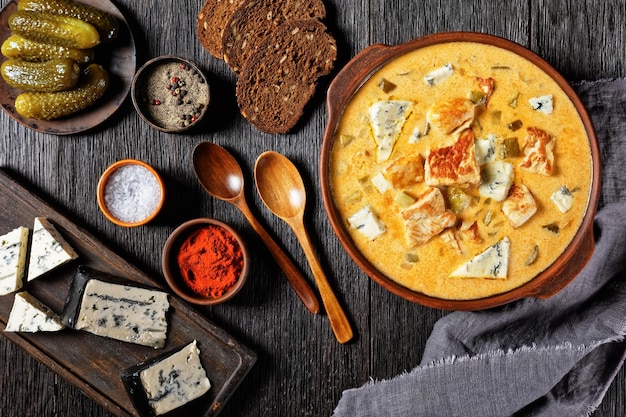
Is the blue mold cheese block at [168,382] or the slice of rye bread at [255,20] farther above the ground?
the slice of rye bread at [255,20]

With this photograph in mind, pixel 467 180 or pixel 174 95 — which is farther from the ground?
pixel 174 95

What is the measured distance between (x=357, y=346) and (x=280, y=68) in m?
1.30

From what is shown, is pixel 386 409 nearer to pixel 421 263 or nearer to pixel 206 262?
pixel 421 263

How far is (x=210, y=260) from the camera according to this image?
263 cm

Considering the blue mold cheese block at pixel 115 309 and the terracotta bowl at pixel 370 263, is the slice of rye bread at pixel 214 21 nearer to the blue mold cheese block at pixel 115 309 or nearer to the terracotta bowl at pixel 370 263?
the terracotta bowl at pixel 370 263

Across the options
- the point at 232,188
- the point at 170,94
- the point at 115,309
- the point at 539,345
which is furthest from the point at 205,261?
the point at 539,345

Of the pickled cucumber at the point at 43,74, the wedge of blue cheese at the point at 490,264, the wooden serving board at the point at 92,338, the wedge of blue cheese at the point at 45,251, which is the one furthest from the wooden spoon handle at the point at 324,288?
the pickled cucumber at the point at 43,74

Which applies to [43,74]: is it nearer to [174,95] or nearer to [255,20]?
[174,95]

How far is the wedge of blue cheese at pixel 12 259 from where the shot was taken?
271 centimetres

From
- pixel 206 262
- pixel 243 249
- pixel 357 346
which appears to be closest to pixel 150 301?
pixel 206 262

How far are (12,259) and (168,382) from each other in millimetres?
902

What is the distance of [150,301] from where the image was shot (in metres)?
2.68

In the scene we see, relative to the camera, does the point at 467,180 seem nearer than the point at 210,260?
Yes

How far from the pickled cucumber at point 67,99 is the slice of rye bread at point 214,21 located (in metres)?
0.48
